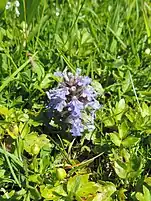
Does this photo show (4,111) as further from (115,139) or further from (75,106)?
(115,139)

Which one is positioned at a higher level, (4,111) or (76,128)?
(4,111)

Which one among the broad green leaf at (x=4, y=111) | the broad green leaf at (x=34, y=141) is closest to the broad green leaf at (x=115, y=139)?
the broad green leaf at (x=34, y=141)

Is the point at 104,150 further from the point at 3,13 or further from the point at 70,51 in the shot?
the point at 3,13

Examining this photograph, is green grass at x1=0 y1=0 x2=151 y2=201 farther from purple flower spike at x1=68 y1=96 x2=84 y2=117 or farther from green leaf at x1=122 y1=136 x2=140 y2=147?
purple flower spike at x1=68 y1=96 x2=84 y2=117

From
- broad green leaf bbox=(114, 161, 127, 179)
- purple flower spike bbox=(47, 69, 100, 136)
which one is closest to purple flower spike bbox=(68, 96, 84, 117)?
purple flower spike bbox=(47, 69, 100, 136)

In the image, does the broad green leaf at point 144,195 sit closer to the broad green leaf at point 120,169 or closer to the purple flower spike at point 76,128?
the broad green leaf at point 120,169

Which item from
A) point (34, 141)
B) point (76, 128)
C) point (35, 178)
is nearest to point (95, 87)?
point (76, 128)
